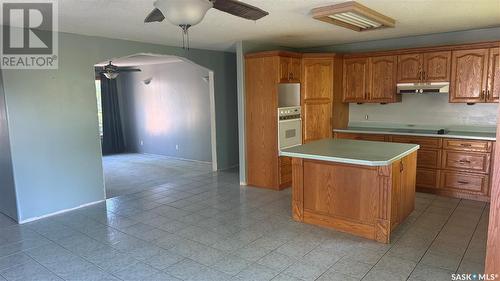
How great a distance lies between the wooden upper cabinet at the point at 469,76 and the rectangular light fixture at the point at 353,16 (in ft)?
4.27

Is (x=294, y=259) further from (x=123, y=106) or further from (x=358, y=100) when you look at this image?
(x=123, y=106)

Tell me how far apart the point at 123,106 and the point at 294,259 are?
8099 millimetres

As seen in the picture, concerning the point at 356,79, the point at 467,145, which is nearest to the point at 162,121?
the point at 356,79

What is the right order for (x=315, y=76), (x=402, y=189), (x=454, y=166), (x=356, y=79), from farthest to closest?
(x=356, y=79), (x=315, y=76), (x=454, y=166), (x=402, y=189)

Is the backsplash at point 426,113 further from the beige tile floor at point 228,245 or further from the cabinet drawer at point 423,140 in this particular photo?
the beige tile floor at point 228,245

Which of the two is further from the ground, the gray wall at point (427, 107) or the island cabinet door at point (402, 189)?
the gray wall at point (427, 107)

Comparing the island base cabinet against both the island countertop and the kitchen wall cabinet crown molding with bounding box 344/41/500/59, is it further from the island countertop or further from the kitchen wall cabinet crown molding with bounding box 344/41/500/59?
the kitchen wall cabinet crown molding with bounding box 344/41/500/59

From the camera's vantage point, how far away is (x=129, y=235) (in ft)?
11.9

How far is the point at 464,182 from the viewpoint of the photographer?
463 centimetres

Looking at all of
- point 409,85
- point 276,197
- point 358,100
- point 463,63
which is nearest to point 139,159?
point 276,197

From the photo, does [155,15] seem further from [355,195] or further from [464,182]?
[464,182]

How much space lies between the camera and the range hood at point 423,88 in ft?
15.7

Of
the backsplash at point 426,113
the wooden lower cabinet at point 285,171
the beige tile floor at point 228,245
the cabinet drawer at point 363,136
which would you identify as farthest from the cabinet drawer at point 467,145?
the wooden lower cabinet at point 285,171

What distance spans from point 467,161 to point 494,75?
1.18 m
